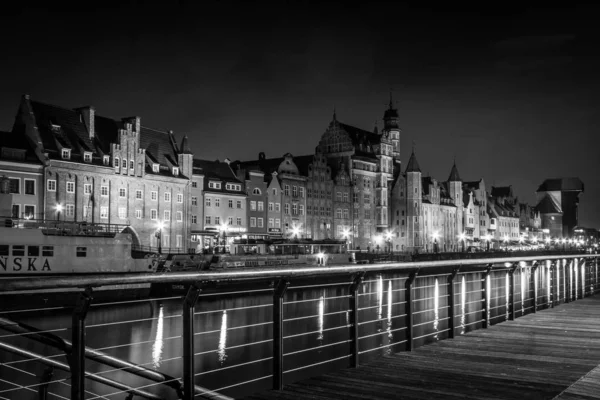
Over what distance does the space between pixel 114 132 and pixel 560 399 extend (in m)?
65.1

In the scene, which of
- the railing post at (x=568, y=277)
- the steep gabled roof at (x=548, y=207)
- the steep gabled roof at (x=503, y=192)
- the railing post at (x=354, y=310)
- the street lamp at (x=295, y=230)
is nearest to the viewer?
the railing post at (x=354, y=310)

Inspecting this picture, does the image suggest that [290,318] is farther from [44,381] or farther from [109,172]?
[109,172]

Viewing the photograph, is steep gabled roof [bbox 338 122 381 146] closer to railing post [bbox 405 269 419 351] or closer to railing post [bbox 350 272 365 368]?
railing post [bbox 405 269 419 351]

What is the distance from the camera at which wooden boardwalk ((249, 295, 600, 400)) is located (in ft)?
20.2

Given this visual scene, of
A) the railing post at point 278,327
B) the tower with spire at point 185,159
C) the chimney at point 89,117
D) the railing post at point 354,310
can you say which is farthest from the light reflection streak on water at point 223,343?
the tower with spire at point 185,159

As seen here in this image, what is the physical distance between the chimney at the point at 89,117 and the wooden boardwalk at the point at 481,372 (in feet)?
197

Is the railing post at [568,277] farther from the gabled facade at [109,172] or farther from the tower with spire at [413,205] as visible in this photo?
the tower with spire at [413,205]

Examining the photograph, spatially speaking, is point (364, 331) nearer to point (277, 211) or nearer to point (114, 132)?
point (114, 132)

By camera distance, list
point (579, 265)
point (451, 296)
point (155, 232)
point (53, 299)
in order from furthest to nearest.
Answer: point (155, 232) < point (53, 299) < point (579, 265) < point (451, 296)

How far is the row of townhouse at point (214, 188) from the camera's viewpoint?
58219 millimetres

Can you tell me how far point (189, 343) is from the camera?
18.1ft

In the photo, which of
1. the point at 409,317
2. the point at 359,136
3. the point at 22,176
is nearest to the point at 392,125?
the point at 359,136

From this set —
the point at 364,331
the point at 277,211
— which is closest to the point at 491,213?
the point at 277,211

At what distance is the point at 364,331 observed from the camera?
2872 centimetres
